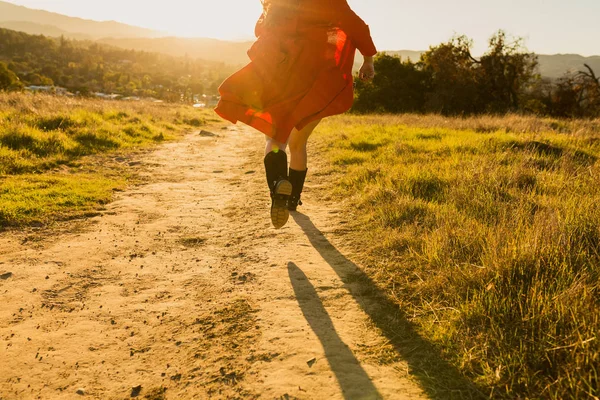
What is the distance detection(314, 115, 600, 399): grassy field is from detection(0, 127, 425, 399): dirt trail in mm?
288

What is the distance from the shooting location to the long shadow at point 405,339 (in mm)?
1502

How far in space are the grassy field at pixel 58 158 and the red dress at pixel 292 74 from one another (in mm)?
2192

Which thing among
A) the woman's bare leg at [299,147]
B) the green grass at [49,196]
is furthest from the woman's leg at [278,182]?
the green grass at [49,196]

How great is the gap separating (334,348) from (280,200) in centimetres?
128

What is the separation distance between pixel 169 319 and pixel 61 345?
51cm

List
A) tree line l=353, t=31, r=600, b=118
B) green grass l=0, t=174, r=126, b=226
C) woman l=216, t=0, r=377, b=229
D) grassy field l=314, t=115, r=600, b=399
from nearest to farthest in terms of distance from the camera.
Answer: grassy field l=314, t=115, r=600, b=399
woman l=216, t=0, r=377, b=229
green grass l=0, t=174, r=126, b=226
tree line l=353, t=31, r=600, b=118

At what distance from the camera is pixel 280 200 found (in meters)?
2.87

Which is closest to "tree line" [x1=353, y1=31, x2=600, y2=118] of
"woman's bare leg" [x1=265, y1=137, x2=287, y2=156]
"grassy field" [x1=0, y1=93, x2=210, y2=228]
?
"grassy field" [x1=0, y1=93, x2=210, y2=228]

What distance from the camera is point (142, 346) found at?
6.33 feet

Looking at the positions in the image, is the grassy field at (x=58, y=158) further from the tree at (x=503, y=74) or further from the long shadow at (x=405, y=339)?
the tree at (x=503, y=74)

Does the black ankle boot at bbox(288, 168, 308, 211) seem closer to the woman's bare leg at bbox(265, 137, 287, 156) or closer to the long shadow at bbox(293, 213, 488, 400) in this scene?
the woman's bare leg at bbox(265, 137, 287, 156)

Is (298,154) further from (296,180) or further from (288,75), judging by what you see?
(288,75)

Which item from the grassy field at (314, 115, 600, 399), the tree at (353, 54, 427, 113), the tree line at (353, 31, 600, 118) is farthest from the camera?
the tree at (353, 54, 427, 113)

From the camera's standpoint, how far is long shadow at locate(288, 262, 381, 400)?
60.0 inches
